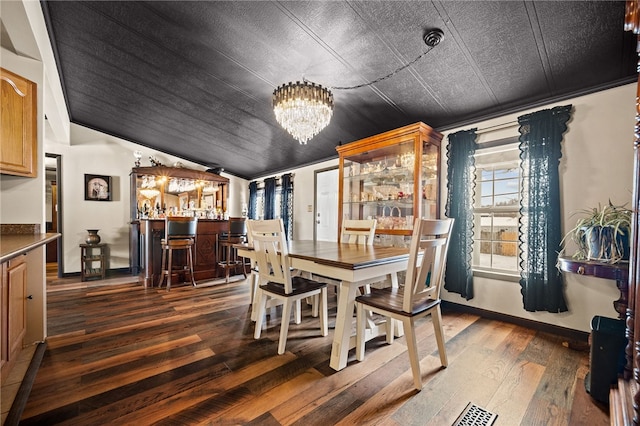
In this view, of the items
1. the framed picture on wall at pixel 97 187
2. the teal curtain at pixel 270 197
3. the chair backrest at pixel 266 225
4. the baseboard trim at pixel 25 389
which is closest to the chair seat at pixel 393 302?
the chair backrest at pixel 266 225

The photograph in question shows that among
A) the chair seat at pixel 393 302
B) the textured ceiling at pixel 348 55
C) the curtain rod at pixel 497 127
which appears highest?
the textured ceiling at pixel 348 55

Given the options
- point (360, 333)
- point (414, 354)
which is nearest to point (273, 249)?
point (360, 333)

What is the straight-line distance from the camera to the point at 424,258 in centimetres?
172

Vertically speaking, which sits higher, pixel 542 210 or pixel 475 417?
pixel 542 210

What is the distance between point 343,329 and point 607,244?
6.30ft

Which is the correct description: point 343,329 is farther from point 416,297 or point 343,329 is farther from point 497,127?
point 497,127

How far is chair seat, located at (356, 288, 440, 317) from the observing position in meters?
1.73

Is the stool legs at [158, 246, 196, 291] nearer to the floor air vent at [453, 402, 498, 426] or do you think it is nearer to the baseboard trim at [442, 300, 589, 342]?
the baseboard trim at [442, 300, 589, 342]

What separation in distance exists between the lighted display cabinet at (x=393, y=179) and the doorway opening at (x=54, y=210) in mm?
4709

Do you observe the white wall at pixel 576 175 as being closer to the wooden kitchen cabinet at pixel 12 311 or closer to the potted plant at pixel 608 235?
the potted plant at pixel 608 235

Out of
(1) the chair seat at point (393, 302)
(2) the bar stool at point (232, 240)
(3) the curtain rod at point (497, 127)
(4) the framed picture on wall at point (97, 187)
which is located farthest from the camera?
(4) the framed picture on wall at point (97, 187)

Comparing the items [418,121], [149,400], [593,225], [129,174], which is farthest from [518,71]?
[129,174]

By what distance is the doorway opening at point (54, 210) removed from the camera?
15.5 feet

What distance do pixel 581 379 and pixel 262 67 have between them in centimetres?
358
